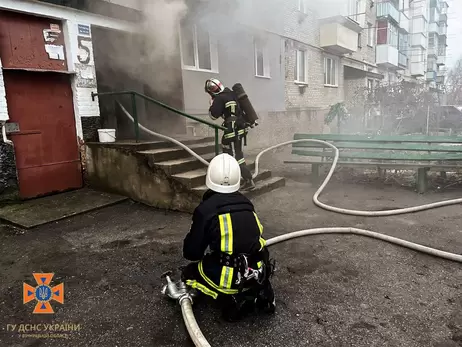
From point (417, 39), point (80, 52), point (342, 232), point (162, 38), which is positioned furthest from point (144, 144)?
point (417, 39)

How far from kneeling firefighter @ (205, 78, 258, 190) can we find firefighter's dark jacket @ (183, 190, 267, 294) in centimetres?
295

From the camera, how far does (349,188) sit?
20.4 ft

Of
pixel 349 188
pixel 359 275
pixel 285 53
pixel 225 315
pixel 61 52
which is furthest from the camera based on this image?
pixel 285 53

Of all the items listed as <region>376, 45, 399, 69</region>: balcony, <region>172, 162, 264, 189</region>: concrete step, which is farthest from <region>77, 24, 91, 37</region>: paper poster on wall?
<region>376, 45, 399, 69</region>: balcony

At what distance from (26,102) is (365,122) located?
1298 cm

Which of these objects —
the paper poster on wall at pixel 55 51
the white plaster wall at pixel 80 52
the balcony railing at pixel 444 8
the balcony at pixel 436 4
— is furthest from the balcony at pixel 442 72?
the paper poster on wall at pixel 55 51

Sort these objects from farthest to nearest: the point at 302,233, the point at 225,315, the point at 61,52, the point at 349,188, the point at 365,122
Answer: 1. the point at 365,122
2. the point at 349,188
3. the point at 61,52
4. the point at 302,233
5. the point at 225,315

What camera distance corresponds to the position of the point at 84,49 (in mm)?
5723

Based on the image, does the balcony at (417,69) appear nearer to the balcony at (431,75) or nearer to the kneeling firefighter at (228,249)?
the balcony at (431,75)

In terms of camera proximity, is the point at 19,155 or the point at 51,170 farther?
the point at 51,170

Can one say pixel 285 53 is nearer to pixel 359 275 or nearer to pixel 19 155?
pixel 19 155

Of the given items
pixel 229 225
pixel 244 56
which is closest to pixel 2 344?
pixel 229 225

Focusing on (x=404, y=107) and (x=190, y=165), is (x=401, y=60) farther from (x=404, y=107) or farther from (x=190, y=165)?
(x=190, y=165)

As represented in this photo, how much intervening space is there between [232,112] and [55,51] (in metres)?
2.97
